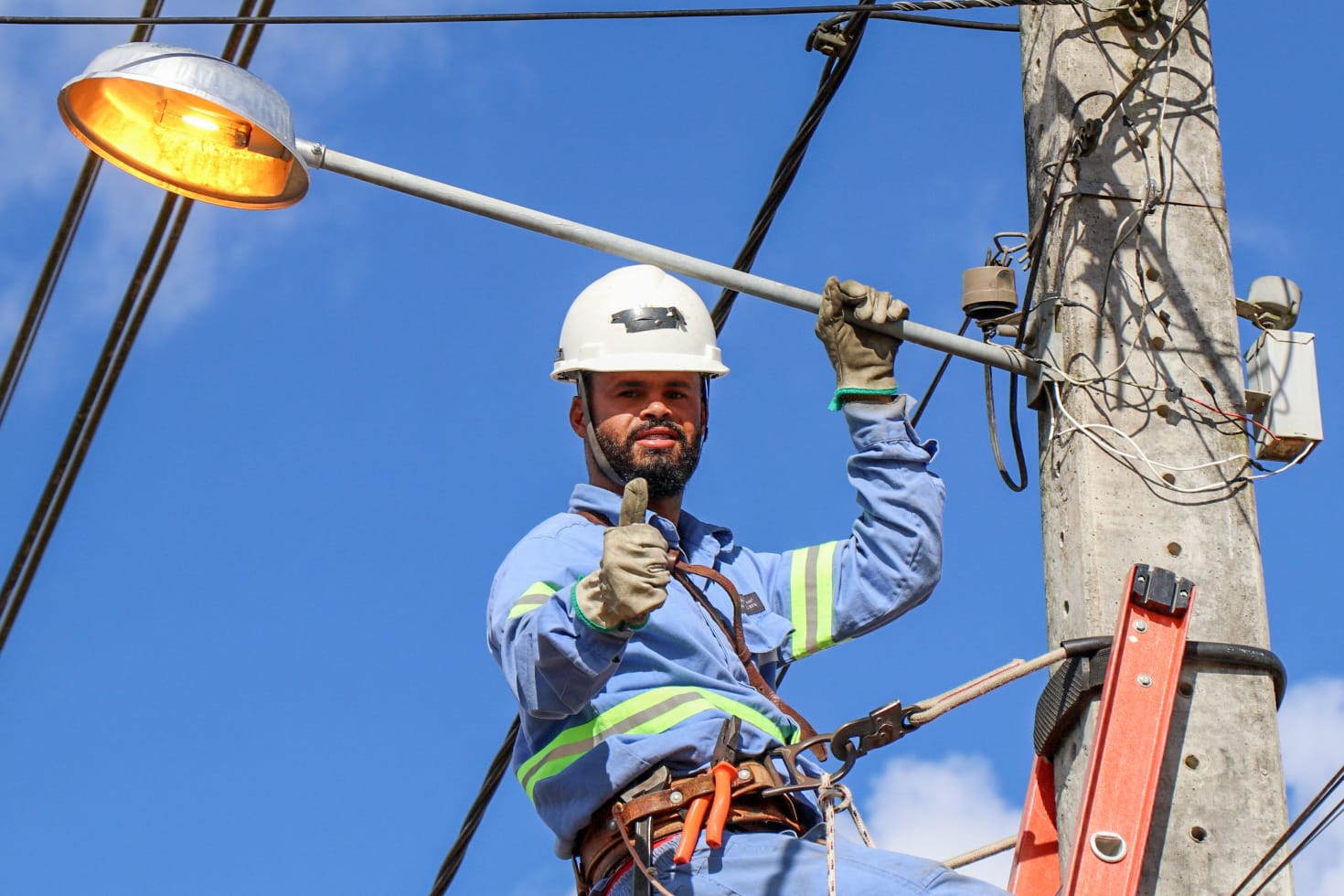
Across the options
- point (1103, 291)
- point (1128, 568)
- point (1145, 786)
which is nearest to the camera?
point (1145, 786)

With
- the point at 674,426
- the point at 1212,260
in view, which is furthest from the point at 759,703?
the point at 1212,260

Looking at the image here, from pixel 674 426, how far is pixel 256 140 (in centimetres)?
126

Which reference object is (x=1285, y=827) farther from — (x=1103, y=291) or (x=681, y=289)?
(x=681, y=289)

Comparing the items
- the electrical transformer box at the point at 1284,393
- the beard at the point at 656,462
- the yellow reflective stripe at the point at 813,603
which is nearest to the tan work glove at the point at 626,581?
the beard at the point at 656,462

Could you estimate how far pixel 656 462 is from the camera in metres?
4.79

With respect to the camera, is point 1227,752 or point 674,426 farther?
point 674,426

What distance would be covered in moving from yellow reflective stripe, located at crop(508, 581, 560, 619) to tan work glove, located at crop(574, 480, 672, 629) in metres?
0.28

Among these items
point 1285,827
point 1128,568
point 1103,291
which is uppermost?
point 1103,291

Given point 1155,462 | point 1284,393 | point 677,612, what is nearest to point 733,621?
point 677,612

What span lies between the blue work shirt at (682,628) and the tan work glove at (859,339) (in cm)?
6

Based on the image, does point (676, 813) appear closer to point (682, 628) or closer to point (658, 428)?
point (682, 628)

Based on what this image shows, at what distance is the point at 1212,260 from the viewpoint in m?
5.04

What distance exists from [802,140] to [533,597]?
2763 mm

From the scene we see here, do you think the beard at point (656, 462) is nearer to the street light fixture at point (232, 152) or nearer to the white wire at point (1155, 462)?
the street light fixture at point (232, 152)
